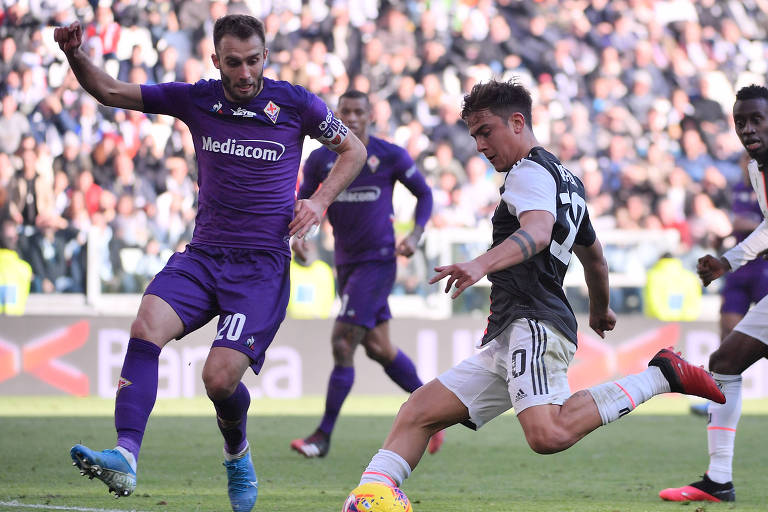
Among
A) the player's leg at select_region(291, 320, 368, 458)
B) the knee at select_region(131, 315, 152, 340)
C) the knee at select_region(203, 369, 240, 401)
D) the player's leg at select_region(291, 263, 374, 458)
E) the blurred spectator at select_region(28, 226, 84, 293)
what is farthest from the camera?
the blurred spectator at select_region(28, 226, 84, 293)

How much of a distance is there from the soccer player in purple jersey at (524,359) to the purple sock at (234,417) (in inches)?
34.1

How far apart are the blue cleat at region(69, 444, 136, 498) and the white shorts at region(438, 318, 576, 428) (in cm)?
139

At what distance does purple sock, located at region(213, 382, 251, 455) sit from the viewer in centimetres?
530

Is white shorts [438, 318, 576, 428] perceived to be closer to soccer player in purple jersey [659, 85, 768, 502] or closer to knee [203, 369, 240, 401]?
knee [203, 369, 240, 401]

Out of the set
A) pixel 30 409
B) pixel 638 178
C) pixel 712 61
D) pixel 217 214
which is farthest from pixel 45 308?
pixel 712 61

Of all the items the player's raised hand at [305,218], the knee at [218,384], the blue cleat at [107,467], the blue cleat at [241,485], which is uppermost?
the player's raised hand at [305,218]

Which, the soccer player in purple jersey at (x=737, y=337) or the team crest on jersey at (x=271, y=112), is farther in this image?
the soccer player in purple jersey at (x=737, y=337)

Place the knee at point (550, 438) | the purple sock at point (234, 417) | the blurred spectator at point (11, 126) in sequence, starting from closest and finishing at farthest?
the knee at point (550, 438), the purple sock at point (234, 417), the blurred spectator at point (11, 126)

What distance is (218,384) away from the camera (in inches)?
200

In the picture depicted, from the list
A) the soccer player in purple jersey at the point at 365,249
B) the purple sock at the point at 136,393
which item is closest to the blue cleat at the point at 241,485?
the purple sock at the point at 136,393

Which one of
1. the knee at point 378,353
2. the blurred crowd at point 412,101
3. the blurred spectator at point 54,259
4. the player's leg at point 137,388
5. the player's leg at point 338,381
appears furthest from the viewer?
the blurred crowd at point 412,101

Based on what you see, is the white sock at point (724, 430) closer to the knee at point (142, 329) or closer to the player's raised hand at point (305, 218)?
the player's raised hand at point (305, 218)

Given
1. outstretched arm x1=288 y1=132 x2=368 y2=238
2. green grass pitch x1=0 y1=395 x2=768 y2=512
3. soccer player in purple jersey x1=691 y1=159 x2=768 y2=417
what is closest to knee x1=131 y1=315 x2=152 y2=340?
outstretched arm x1=288 y1=132 x2=368 y2=238

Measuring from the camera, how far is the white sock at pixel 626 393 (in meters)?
4.74
